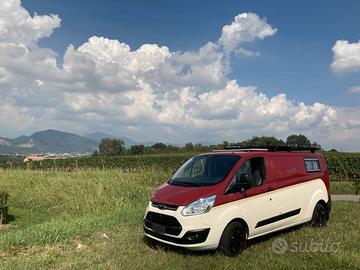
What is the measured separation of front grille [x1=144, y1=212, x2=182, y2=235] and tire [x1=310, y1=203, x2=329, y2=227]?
4.03 m

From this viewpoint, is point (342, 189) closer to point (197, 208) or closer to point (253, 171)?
point (253, 171)

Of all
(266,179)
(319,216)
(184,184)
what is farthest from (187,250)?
(319,216)

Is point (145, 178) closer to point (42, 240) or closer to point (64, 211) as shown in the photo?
point (64, 211)

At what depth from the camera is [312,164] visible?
1020cm

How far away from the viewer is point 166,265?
695 centimetres

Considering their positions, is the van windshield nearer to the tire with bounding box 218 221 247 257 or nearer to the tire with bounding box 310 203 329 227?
the tire with bounding box 218 221 247 257

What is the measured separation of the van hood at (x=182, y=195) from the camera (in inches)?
290

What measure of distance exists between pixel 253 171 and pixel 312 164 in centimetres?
257

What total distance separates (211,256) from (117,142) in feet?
335

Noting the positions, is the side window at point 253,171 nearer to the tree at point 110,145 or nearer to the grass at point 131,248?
the grass at point 131,248

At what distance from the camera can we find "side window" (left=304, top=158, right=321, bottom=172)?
9955mm

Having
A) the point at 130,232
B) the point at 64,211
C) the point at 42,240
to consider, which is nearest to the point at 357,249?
the point at 130,232

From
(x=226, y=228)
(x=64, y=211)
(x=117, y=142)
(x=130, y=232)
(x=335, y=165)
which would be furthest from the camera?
(x=117, y=142)

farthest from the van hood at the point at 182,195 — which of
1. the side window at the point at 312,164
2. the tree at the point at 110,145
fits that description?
the tree at the point at 110,145
